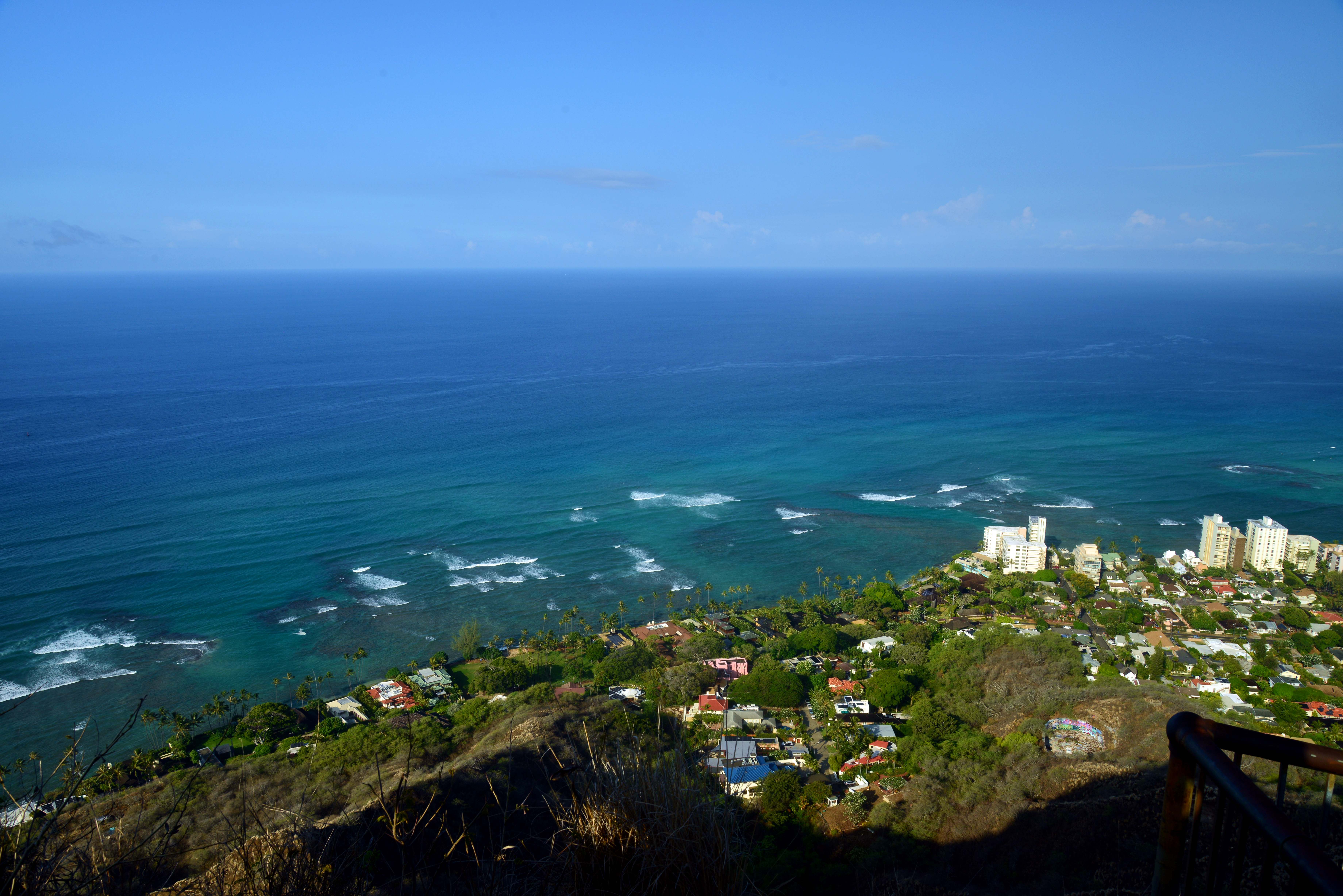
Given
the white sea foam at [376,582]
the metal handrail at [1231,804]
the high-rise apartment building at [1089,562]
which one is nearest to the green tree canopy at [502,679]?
the white sea foam at [376,582]

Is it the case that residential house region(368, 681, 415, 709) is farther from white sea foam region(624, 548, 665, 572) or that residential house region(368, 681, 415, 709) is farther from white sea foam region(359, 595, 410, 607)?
white sea foam region(624, 548, 665, 572)

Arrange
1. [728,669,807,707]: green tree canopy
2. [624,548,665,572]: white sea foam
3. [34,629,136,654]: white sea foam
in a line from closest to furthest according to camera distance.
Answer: [728,669,807,707]: green tree canopy, [34,629,136,654]: white sea foam, [624,548,665,572]: white sea foam

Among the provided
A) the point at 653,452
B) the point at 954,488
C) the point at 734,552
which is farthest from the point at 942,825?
the point at 653,452

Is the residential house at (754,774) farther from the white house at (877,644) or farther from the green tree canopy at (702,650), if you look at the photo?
the white house at (877,644)

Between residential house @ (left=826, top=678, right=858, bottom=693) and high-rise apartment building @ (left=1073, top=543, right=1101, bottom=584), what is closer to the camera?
residential house @ (left=826, top=678, right=858, bottom=693)

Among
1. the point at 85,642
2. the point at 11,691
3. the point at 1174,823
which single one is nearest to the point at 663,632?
the point at 85,642

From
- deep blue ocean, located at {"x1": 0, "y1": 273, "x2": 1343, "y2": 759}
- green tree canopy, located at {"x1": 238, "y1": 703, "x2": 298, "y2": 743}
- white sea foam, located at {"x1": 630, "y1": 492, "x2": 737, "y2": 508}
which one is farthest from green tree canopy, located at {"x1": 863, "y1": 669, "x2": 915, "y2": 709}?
white sea foam, located at {"x1": 630, "y1": 492, "x2": 737, "y2": 508}
